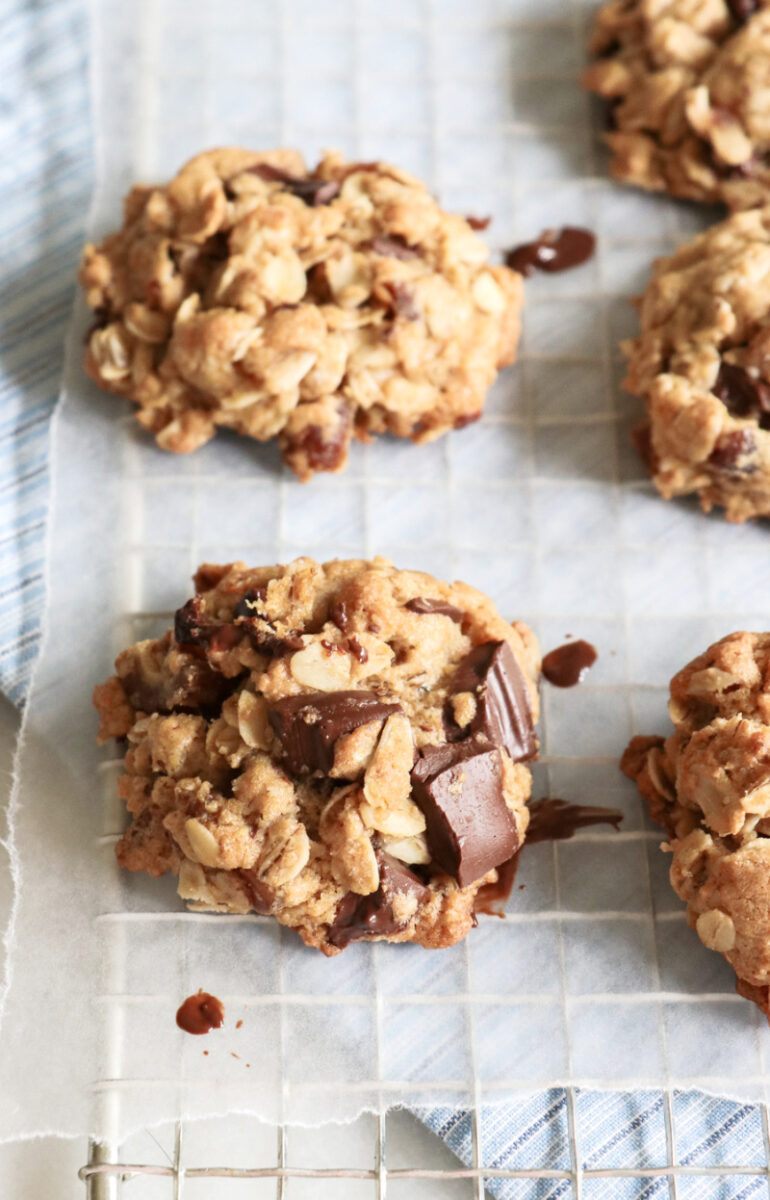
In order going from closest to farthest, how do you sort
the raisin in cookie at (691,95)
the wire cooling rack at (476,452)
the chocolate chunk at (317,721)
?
the chocolate chunk at (317,721) → the wire cooling rack at (476,452) → the raisin in cookie at (691,95)

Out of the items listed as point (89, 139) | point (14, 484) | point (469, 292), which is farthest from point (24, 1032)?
point (89, 139)

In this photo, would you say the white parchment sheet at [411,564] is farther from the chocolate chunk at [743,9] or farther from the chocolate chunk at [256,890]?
the chocolate chunk at [743,9]

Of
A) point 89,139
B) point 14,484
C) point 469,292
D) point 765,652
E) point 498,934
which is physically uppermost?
point 89,139

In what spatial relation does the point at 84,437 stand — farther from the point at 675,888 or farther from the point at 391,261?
the point at 675,888

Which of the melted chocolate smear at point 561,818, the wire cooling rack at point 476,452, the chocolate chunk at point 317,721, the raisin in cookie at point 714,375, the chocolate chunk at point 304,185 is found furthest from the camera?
the chocolate chunk at point 304,185

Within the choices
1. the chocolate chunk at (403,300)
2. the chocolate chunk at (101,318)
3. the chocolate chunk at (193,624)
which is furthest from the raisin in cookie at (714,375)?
the chocolate chunk at (101,318)
